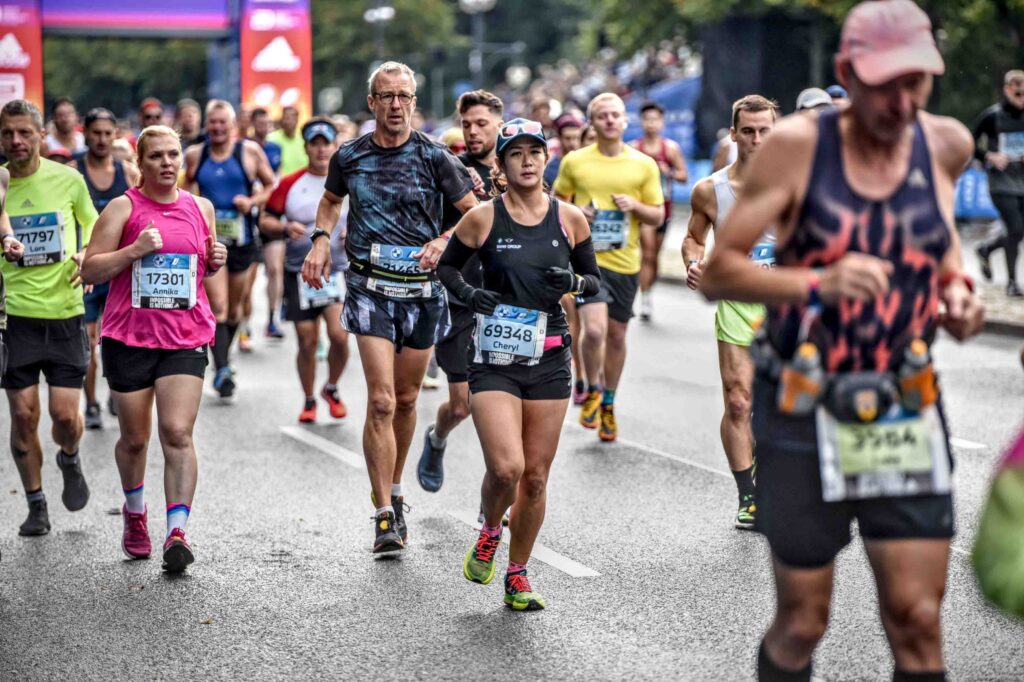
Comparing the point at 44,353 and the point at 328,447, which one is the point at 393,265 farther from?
the point at 328,447

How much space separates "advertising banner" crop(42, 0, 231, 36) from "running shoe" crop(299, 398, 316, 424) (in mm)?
22918

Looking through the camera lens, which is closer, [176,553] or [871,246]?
[871,246]

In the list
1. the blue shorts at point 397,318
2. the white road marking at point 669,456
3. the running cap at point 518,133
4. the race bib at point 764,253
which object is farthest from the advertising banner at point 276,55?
the running cap at point 518,133

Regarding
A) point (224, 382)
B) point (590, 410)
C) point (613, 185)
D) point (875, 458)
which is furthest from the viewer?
point (224, 382)

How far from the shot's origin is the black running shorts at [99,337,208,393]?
6.98m

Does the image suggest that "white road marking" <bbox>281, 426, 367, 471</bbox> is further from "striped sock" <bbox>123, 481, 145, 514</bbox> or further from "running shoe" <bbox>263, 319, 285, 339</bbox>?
"running shoe" <bbox>263, 319, 285, 339</bbox>

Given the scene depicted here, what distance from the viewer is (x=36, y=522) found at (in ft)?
25.6

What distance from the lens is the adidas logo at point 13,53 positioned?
76.0 ft

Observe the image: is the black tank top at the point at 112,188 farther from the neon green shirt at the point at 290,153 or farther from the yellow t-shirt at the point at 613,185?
the neon green shirt at the point at 290,153

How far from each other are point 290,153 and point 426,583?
11.0 meters

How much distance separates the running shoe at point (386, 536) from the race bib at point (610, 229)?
3651mm

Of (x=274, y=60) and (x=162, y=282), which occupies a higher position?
(x=274, y=60)

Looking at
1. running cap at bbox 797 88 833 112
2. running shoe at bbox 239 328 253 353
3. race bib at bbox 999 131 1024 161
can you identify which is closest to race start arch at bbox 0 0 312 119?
running shoe at bbox 239 328 253 353

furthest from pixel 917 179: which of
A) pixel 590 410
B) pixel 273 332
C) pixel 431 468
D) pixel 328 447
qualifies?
pixel 273 332
